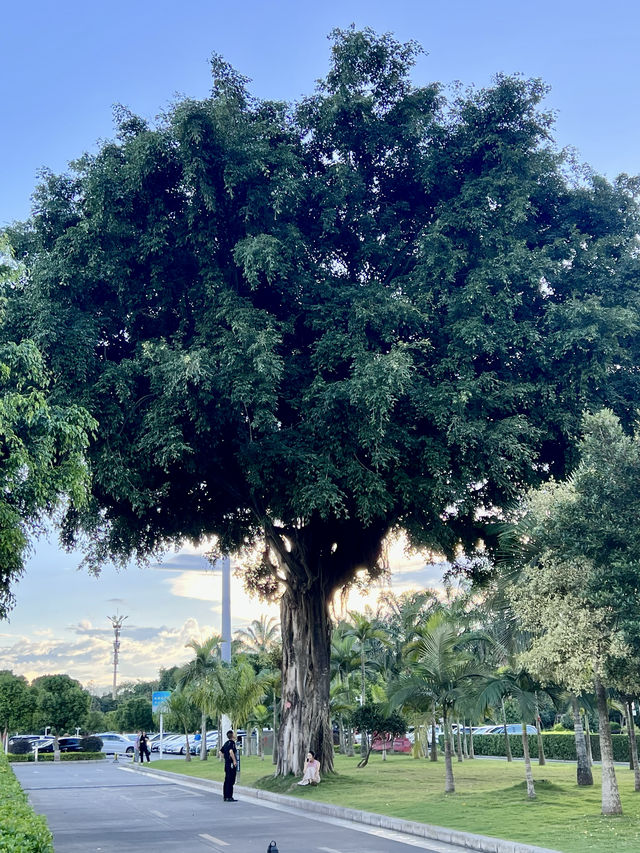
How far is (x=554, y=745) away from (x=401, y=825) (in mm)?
30128

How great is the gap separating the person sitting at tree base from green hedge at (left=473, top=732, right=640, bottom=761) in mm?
18453

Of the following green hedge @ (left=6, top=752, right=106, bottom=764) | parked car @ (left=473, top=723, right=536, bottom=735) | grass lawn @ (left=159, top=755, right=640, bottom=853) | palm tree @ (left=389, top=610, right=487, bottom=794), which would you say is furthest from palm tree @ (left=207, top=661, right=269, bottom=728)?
parked car @ (left=473, top=723, right=536, bottom=735)

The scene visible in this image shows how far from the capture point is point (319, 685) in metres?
25.1

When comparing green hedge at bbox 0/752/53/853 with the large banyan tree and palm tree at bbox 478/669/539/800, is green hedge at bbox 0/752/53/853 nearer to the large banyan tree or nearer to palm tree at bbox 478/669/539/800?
the large banyan tree

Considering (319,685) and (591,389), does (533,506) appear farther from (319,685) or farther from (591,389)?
(319,685)

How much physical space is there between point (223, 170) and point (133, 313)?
4114 mm

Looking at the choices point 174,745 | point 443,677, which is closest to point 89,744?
point 174,745

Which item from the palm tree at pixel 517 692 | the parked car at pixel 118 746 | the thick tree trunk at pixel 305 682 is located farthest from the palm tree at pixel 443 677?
the parked car at pixel 118 746

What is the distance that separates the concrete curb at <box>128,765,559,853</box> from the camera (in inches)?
471

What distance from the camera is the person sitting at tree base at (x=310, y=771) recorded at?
74.3 feet

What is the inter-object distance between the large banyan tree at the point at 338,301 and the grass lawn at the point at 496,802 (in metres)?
2.86

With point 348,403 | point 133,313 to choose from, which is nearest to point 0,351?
point 133,313

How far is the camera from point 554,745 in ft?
138

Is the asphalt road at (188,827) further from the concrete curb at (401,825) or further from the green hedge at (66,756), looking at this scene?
the green hedge at (66,756)
